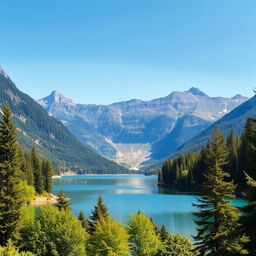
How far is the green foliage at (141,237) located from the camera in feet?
162

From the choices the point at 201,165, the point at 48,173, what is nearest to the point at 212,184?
the point at 48,173

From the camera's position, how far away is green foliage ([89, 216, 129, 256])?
46.7 metres

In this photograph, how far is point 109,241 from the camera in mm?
47344

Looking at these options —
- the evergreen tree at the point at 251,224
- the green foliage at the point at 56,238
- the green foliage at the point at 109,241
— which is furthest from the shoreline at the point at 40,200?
the evergreen tree at the point at 251,224

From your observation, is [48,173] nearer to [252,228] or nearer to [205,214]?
[205,214]

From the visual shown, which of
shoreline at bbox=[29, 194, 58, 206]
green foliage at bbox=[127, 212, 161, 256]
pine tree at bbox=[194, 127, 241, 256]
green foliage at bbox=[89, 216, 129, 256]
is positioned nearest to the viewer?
pine tree at bbox=[194, 127, 241, 256]

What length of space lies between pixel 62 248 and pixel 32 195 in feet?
259

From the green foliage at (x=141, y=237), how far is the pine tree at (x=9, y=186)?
16.6 m

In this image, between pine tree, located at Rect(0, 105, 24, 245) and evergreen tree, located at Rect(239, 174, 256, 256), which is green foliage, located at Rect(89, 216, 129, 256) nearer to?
pine tree, located at Rect(0, 105, 24, 245)

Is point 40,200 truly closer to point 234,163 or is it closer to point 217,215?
point 234,163

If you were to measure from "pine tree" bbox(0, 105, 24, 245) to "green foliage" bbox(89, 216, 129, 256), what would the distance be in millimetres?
12619

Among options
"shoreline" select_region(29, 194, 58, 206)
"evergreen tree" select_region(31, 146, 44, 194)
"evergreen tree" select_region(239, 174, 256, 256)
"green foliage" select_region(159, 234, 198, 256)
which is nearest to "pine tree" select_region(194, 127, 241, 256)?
"evergreen tree" select_region(239, 174, 256, 256)

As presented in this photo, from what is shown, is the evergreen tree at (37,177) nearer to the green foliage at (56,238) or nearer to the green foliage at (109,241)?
the green foliage at (56,238)

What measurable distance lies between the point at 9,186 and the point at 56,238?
11.1m
